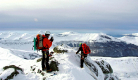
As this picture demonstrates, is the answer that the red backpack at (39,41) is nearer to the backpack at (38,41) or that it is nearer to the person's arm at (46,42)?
the backpack at (38,41)

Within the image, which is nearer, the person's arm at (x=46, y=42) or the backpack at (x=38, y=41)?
the backpack at (x=38, y=41)

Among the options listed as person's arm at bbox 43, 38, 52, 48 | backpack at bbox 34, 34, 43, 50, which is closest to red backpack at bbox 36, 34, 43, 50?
backpack at bbox 34, 34, 43, 50

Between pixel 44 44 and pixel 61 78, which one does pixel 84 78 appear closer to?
pixel 61 78

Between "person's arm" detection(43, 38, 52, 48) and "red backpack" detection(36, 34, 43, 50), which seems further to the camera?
"person's arm" detection(43, 38, 52, 48)

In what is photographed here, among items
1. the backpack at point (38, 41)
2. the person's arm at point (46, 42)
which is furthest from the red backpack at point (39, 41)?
the person's arm at point (46, 42)

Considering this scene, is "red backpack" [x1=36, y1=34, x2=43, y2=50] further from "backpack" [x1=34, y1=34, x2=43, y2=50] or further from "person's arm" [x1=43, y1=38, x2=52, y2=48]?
"person's arm" [x1=43, y1=38, x2=52, y2=48]

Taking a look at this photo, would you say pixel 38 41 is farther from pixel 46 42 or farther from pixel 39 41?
pixel 46 42

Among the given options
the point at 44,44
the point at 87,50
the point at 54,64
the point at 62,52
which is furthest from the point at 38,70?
the point at 87,50

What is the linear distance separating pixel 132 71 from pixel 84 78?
48.4 metres

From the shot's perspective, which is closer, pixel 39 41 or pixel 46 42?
pixel 39 41

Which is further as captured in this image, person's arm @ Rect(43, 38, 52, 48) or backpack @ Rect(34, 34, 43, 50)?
person's arm @ Rect(43, 38, 52, 48)

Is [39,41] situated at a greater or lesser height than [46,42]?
greater

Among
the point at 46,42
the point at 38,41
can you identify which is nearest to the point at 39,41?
the point at 38,41

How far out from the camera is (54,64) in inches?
369
